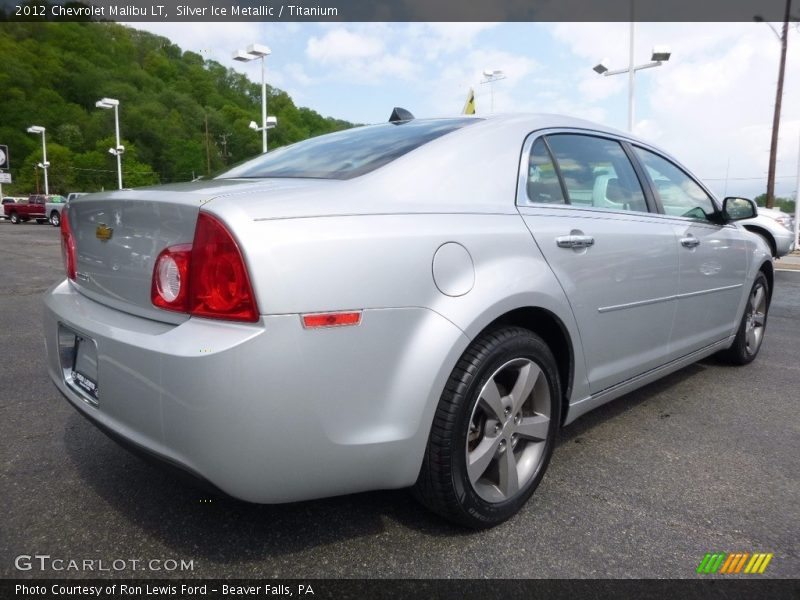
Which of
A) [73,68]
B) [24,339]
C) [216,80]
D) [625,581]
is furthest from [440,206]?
[73,68]

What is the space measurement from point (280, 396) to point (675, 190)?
2.75 m

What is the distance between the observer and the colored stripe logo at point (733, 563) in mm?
1817

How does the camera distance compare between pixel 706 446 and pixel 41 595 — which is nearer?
pixel 41 595

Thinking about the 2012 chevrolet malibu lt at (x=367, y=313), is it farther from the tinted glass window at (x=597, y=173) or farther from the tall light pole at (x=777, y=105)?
the tall light pole at (x=777, y=105)

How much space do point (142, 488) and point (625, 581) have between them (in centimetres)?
177

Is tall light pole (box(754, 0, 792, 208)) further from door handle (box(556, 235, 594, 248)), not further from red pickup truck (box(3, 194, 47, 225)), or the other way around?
red pickup truck (box(3, 194, 47, 225))

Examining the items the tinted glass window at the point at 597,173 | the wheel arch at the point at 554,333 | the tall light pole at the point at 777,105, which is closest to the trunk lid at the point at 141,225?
the wheel arch at the point at 554,333

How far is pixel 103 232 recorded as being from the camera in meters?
1.95

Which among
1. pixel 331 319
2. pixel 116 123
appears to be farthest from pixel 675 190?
pixel 116 123

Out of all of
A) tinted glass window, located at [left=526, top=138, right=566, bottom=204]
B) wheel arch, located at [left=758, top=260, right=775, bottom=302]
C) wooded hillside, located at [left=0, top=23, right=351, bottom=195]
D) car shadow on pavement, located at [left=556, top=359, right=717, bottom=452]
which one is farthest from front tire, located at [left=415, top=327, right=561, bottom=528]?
wooded hillside, located at [left=0, top=23, right=351, bottom=195]

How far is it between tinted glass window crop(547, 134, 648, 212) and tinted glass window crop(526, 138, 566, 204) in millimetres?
68

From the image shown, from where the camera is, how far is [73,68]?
228 feet

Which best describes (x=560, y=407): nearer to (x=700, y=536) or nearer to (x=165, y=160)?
(x=700, y=536)

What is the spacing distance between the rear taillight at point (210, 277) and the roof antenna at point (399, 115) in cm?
155
